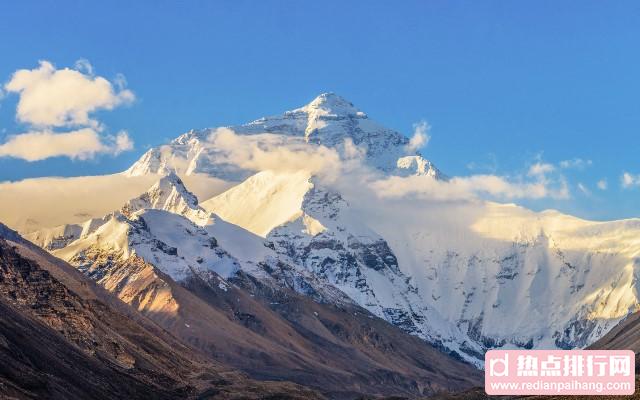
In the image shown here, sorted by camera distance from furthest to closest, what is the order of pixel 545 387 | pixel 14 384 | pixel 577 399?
pixel 14 384, pixel 577 399, pixel 545 387

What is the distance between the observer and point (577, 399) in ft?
555

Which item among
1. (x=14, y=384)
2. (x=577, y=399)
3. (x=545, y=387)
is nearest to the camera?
(x=545, y=387)

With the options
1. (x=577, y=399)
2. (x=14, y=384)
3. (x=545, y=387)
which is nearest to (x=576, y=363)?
(x=545, y=387)

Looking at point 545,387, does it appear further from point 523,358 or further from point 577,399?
point 577,399

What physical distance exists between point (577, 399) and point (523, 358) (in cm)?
4599

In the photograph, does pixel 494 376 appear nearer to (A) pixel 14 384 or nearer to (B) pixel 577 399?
(B) pixel 577 399

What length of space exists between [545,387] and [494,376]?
16.1 feet

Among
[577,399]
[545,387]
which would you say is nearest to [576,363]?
[545,387]

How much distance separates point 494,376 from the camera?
409 feet

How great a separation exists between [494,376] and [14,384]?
94.2 metres

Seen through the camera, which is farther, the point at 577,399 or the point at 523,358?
the point at 577,399

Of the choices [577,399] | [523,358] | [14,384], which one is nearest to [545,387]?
[523,358]

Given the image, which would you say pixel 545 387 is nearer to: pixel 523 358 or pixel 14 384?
pixel 523 358

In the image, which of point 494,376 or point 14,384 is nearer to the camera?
point 494,376
